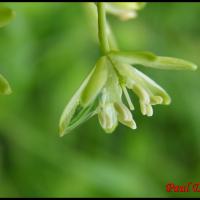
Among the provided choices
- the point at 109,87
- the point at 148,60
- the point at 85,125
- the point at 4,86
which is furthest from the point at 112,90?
the point at 85,125

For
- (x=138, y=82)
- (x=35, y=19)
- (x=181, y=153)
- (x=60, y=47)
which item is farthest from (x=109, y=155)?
(x=138, y=82)

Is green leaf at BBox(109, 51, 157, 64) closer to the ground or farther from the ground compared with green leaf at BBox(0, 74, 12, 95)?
farther from the ground

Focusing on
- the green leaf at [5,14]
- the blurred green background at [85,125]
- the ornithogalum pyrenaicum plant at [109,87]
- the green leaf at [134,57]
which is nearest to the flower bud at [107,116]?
the ornithogalum pyrenaicum plant at [109,87]

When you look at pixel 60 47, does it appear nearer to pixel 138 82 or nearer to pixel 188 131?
pixel 188 131

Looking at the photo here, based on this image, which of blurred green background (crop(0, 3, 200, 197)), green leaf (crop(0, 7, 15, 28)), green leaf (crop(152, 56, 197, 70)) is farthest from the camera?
blurred green background (crop(0, 3, 200, 197))

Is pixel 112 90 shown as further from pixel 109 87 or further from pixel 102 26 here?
pixel 102 26

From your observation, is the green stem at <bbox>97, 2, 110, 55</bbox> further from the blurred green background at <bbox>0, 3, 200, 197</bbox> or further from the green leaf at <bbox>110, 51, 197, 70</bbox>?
the blurred green background at <bbox>0, 3, 200, 197</bbox>

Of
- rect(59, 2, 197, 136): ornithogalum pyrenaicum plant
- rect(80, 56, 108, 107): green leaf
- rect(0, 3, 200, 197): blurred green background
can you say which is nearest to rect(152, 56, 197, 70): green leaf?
rect(59, 2, 197, 136): ornithogalum pyrenaicum plant
